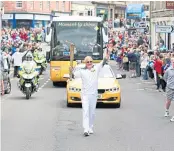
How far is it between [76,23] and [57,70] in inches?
105

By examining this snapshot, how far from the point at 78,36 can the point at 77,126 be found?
45.3 feet

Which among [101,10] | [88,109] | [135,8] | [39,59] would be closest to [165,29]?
[39,59]

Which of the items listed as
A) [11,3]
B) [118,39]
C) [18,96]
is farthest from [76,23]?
[11,3]

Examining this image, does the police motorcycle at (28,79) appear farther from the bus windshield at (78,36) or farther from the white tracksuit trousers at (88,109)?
the white tracksuit trousers at (88,109)

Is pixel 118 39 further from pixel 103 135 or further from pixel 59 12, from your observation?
pixel 103 135

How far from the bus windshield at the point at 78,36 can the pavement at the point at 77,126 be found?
551cm

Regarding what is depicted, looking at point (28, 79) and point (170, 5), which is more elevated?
point (170, 5)

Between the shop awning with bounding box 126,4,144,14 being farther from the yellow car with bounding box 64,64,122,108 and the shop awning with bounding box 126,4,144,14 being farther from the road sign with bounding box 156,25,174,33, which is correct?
the yellow car with bounding box 64,64,122,108

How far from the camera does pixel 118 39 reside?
58875 mm

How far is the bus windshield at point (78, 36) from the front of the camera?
2823 centimetres

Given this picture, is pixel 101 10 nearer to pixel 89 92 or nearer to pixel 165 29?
pixel 165 29

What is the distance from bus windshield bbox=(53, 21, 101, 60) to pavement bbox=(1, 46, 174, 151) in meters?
5.51

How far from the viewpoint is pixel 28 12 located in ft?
264

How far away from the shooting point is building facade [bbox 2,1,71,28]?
80125 millimetres
